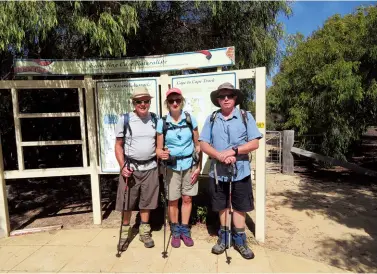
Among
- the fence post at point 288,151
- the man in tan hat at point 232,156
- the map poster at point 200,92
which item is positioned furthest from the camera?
the fence post at point 288,151

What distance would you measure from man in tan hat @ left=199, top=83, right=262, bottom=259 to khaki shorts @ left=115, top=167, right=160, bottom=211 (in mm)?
711

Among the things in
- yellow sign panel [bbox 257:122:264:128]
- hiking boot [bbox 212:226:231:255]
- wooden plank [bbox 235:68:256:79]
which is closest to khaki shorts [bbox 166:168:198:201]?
hiking boot [bbox 212:226:231:255]

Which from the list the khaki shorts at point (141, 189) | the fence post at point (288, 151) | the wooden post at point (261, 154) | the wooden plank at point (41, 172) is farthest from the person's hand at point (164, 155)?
the fence post at point (288, 151)

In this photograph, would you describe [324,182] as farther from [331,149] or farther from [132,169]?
[132,169]

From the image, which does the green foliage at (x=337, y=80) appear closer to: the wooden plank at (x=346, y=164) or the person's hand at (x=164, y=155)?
the wooden plank at (x=346, y=164)

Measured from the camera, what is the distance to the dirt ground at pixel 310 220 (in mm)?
3688

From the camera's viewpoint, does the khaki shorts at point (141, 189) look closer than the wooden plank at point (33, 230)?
Yes

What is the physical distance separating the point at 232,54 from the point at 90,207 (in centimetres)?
351

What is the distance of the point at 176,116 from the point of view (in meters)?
3.62

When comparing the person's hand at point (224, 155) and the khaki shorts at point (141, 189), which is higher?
the person's hand at point (224, 155)

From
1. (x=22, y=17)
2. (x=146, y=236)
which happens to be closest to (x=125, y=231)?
(x=146, y=236)

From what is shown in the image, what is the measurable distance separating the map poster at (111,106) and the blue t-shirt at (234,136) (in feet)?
3.77

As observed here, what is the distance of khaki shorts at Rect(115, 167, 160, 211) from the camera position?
370 cm

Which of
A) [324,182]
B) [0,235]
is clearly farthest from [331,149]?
[0,235]
